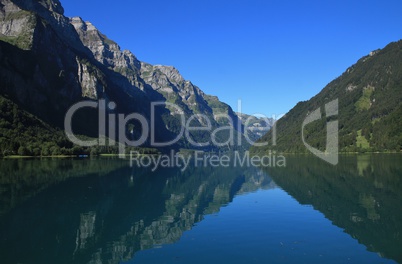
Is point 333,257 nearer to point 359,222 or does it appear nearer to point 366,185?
point 359,222

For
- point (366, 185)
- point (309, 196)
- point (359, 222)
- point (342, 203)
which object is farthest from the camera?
point (366, 185)

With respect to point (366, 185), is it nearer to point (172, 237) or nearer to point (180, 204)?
point (180, 204)

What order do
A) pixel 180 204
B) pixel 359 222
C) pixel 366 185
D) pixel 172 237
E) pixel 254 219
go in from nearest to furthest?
pixel 172 237 < pixel 359 222 < pixel 254 219 < pixel 180 204 < pixel 366 185

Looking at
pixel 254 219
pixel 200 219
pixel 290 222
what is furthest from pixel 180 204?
pixel 290 222

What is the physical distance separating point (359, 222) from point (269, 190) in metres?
29.7

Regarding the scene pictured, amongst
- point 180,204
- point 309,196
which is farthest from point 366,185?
point 180,204

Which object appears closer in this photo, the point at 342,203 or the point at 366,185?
the point at 342,203

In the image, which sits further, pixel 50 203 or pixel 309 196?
pixel 309 196

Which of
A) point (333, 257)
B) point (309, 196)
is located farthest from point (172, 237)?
point (309, 196)

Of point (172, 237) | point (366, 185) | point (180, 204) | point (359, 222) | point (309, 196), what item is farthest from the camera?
point (366, 185)

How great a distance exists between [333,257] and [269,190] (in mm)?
40193

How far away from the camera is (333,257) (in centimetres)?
2431

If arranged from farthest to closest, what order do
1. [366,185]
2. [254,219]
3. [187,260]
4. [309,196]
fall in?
1. [366,185]
2. [309,196]
3. [254,219]
4. [187,260]

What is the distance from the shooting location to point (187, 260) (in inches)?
948
